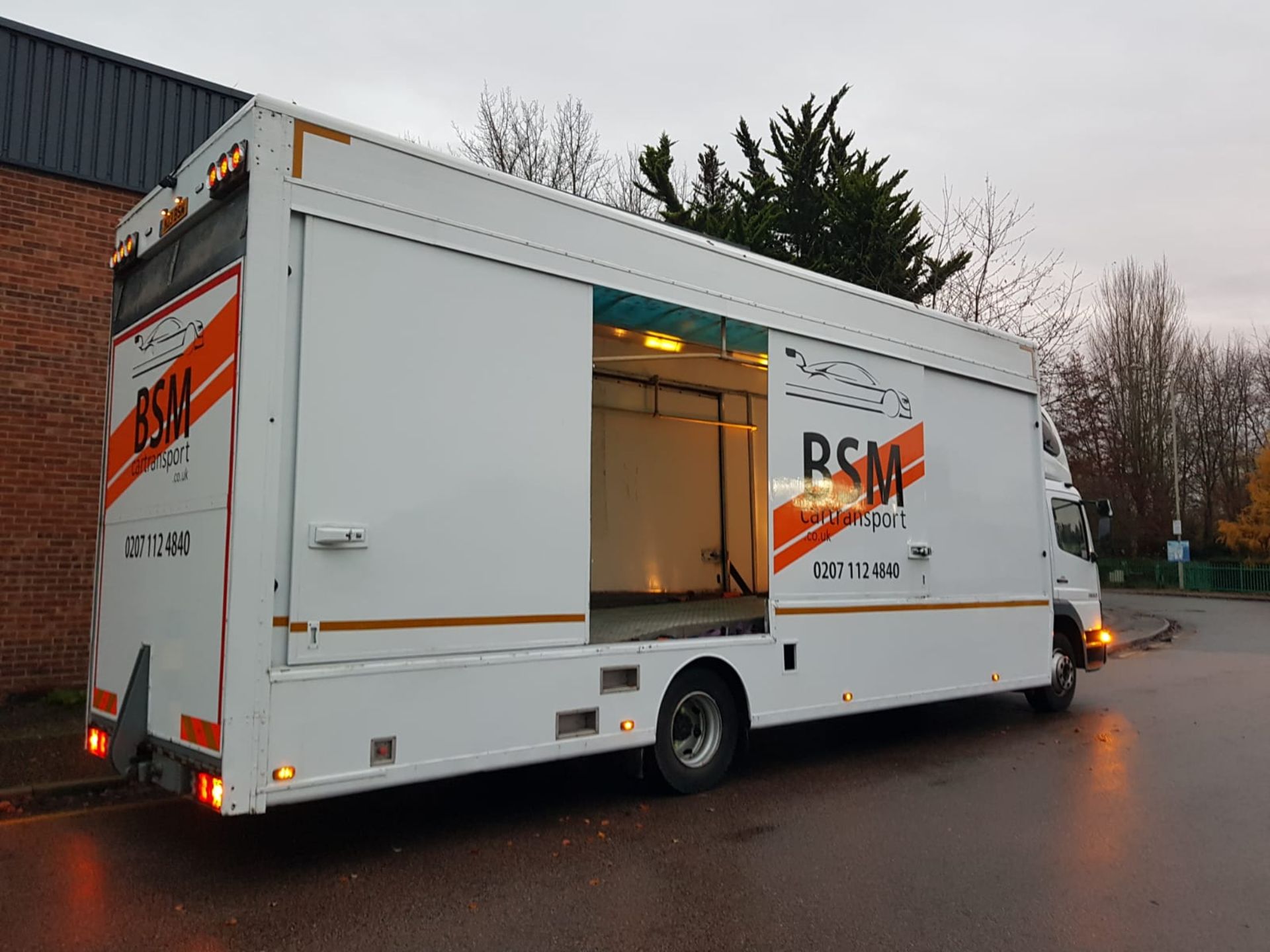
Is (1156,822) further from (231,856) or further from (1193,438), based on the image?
(1193,438)

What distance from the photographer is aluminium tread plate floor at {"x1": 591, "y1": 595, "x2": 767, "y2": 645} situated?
6367 millimetres

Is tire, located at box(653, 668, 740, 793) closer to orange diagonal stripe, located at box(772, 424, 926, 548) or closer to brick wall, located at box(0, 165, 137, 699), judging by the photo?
orange diagonal stripe, located at box(772, 424, 926, 548)

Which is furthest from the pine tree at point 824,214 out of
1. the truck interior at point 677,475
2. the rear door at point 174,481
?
the rear door at point 174,481

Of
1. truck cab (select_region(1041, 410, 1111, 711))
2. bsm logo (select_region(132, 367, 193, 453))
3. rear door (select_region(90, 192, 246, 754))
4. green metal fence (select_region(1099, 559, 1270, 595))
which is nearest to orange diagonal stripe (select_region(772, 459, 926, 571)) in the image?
truck cab (select_region(1041, 410, 1111, 711))

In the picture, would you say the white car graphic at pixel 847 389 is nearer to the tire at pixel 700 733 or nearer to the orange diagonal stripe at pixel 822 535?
the orange diagonal stripe at pixel 822 535

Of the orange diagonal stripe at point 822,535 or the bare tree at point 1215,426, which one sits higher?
the bare tree at point 1215,426

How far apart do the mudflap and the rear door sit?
65 mm

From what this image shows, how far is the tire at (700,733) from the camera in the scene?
6297 mm

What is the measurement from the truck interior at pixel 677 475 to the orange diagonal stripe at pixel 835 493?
2.78ft

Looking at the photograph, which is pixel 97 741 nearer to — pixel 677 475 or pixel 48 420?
pixel 48 420

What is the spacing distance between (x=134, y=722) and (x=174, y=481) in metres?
1.28

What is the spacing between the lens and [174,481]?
16.6ft

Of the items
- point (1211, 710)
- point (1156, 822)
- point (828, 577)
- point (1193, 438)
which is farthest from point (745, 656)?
point (1193, 438)

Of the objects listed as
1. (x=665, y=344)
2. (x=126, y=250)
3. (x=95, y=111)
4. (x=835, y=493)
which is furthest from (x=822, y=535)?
(x=95, y=111)
